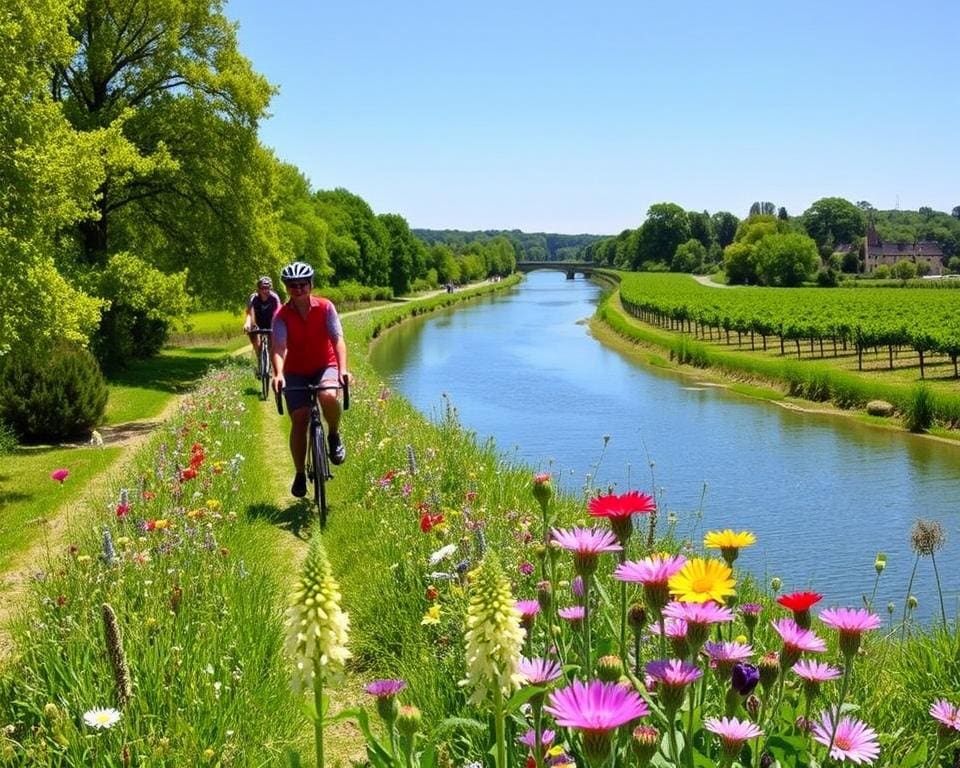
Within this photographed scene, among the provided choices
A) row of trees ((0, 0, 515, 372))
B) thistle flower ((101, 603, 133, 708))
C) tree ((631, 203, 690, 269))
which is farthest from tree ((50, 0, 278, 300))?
tree ((631, 203, 690, 269))

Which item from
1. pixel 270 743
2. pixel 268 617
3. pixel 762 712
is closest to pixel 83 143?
pixel 268 617

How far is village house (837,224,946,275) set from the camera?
13588cm

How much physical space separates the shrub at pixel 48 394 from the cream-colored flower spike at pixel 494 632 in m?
13.2

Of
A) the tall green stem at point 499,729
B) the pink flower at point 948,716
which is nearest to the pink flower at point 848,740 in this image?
the pink flower at point 948,716

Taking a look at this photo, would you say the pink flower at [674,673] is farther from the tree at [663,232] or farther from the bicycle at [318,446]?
the tree at [663,232]

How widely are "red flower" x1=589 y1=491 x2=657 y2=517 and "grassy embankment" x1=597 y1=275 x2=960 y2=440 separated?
70.5 feet

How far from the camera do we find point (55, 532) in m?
8.56

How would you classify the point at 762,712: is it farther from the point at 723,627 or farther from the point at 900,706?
the point at 900,706

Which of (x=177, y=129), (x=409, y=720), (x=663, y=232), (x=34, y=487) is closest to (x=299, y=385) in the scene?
(x=34, y=487)

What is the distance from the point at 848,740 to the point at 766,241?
110248mm

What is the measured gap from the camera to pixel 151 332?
1019 inches

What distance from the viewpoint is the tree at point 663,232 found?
159562mm

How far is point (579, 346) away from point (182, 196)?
27.9 meters

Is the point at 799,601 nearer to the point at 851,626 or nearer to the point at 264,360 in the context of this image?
the point at 851,626
